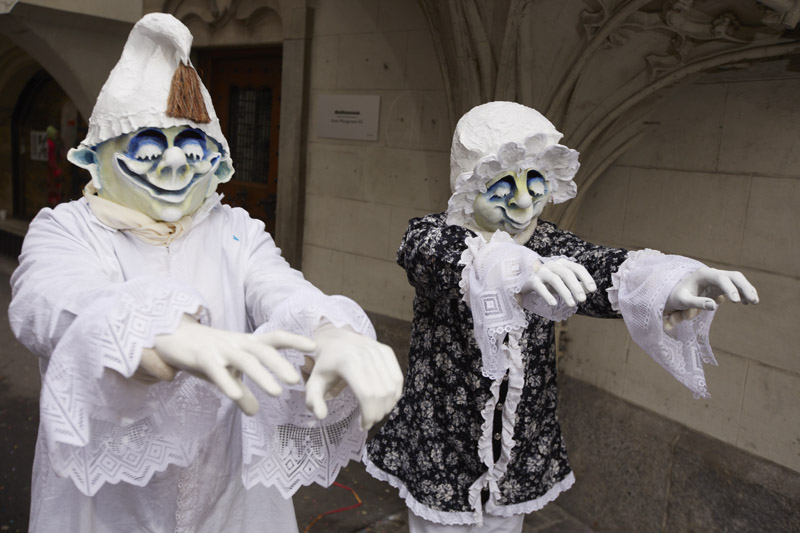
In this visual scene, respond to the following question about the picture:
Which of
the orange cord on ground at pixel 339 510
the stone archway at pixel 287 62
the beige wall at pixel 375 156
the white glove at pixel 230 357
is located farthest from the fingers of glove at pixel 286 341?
the stone archway at pixel 287 62

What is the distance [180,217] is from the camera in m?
1.43

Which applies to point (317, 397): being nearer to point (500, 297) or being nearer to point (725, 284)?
point (500, 297)

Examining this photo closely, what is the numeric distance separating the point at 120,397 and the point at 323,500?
2251 mm

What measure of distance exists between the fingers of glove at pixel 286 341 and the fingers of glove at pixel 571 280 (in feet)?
1.83

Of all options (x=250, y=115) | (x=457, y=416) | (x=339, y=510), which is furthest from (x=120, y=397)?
(x=250, y=115)

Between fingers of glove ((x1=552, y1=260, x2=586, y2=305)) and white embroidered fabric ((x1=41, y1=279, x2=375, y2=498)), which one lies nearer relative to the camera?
white embroidered fabric ((x1=41, y1=279, x2=375, y2=498))

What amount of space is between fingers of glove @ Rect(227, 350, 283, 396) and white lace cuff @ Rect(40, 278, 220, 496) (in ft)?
0.39

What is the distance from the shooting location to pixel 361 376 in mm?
909

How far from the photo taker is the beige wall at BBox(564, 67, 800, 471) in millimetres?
2459

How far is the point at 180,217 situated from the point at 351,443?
0.61 metres

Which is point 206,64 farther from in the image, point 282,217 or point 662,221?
point 662,221

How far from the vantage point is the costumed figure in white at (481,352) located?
1.70 meters

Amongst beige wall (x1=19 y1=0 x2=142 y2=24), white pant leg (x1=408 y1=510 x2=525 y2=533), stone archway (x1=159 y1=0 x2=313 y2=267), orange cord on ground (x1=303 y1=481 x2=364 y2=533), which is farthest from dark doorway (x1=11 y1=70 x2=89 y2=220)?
white pant leg (x1=408 y1=510 x2=525 y2=533)

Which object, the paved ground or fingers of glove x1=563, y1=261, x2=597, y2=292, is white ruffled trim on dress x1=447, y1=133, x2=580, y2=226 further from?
the paved ground
